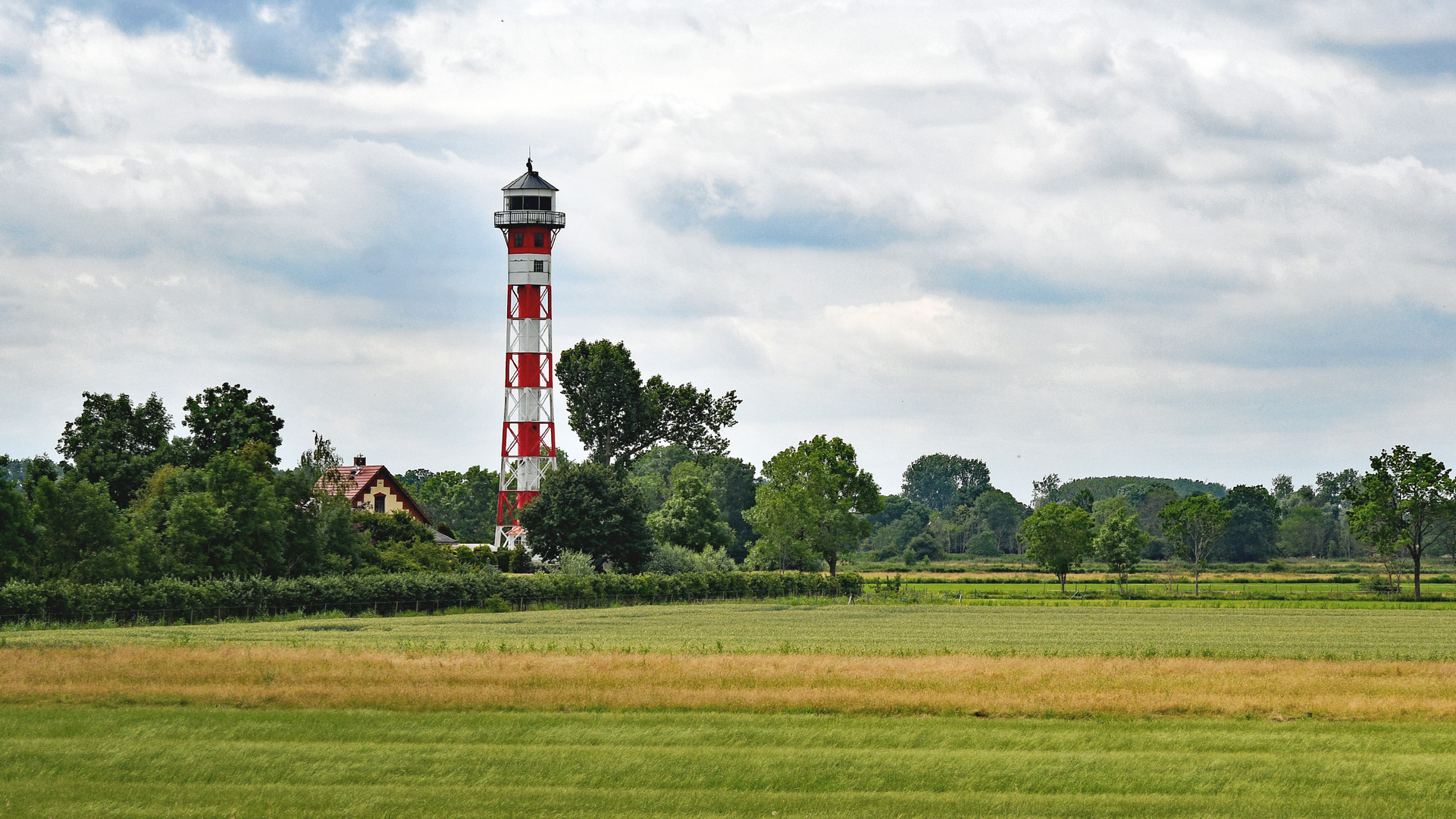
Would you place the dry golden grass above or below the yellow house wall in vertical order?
below

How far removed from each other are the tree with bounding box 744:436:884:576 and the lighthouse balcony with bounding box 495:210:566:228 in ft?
107

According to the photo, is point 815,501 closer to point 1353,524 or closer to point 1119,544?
point 1119,544

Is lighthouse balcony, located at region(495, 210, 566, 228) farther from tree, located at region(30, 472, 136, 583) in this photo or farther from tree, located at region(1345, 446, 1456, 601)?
tree, located at region(1345, 446, 1456, 601)

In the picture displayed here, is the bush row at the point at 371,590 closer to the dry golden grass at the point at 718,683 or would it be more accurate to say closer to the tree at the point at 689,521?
the dry golden grass at the point at 718,683

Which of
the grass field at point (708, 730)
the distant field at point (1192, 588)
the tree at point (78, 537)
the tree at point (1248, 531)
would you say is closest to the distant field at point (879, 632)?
the grass field at point (708, 730)

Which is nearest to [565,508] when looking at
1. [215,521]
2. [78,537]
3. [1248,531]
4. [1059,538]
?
[215,521]

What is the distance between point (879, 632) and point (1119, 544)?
203ft

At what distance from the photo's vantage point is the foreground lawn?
64.7 feet

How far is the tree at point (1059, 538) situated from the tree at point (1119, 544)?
1.41 m

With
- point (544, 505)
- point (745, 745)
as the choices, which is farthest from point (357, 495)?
point (745, 745)

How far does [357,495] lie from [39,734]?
3431 inches

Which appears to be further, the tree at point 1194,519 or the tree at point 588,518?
the tree at point 1194,519

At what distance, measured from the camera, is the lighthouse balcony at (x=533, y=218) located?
104438mm

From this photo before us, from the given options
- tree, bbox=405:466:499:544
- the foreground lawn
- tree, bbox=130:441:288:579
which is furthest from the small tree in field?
the foreground lawn
